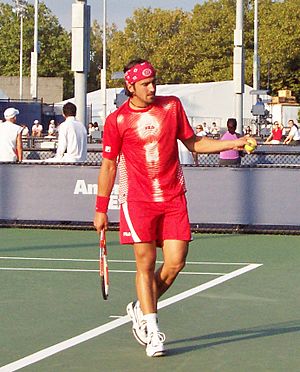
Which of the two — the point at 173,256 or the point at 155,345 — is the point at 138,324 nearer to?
the point at 155,345

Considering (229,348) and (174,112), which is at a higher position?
→ (174,112)

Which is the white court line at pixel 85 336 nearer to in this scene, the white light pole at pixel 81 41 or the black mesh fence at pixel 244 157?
the white light pole at pixel 81 41

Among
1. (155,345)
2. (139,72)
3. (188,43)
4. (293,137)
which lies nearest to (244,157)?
(293,137)

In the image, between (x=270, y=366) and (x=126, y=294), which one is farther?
(x=126, y=294)

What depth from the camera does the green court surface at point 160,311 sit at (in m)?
8.74

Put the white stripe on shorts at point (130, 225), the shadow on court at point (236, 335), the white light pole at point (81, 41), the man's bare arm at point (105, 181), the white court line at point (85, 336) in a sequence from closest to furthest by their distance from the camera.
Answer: the white court line at point (85, 336) → the white stripe on shorts at point (130, 225) → the man's bare arm at point (105, 181) → the shadow on court at point (236, 335) → the white light pole at point (81, 41)

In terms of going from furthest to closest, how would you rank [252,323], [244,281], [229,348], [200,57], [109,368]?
[200,57] < [244,281] < [252,323] < [229,348] < [109,368]

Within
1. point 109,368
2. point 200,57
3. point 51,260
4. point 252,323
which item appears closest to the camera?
point 109,368

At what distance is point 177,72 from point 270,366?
343 feet

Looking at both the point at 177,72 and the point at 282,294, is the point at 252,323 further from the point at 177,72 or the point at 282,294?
the point at 177,72

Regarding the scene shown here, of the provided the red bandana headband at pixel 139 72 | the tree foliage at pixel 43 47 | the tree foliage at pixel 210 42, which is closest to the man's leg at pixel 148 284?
the red bandana headband at pixel 139 72

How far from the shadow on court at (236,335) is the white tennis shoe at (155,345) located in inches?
7.6

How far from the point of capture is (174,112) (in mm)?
8930

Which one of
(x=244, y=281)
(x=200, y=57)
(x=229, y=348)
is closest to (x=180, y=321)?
(x=229, y=348)
